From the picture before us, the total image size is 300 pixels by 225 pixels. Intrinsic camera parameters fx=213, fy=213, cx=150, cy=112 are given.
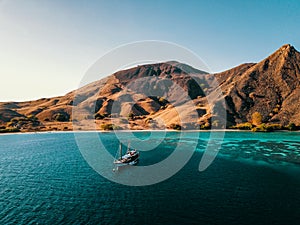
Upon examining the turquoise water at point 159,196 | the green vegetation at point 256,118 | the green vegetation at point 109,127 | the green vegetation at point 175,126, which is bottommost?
the turquoise water at point 159,196

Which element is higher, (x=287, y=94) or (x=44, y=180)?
(x=287, y=94)

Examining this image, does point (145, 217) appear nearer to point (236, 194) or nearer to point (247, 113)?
point (236, 194)

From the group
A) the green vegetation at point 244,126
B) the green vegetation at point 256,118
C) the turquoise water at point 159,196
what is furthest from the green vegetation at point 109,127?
the green vegetation at point 256,118

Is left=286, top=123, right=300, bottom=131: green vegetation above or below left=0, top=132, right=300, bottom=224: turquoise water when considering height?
above

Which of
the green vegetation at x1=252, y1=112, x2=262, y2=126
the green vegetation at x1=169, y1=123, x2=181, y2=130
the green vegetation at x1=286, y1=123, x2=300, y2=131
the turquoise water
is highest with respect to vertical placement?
the green vegetation at x1=252, y1=112, x2=262, y2=126

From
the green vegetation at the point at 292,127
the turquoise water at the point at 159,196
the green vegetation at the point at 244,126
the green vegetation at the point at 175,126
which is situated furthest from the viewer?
the green vegetation at the point at 175,126

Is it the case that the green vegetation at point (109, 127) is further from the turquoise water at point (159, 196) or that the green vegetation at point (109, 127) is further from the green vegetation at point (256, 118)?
the green vegetation at point (256, 118)

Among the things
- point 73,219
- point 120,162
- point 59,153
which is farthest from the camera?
point 59,153

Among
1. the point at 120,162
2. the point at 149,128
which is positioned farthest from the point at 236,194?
the point at 149,128

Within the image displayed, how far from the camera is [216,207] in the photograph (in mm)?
36156

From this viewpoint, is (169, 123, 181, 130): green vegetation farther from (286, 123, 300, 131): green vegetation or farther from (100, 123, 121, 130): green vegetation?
(286, 123, 300, 131): green vegetation

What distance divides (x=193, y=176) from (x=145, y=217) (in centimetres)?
2321

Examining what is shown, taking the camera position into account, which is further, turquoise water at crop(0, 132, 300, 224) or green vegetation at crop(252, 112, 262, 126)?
green vegetation at crop(252, 112, 262, 126)

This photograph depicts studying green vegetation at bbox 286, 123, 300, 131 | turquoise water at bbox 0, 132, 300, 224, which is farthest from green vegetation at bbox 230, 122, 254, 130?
turquoise water at bbox 0, 132, 300, 224
